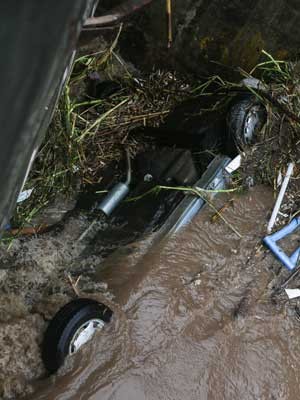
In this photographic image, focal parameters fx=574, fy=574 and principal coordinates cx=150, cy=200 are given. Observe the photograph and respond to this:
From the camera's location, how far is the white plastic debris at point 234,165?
4.33m

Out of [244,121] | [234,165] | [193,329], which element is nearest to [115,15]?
[193,329]

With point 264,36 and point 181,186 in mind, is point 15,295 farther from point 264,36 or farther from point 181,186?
point 264,36

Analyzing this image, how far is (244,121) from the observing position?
448 centimetres

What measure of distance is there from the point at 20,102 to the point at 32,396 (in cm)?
208

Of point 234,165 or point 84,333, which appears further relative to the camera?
point 234,165

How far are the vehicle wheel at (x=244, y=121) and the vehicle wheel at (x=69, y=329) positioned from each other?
5.91ft

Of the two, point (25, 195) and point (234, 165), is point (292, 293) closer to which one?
point (234, 165)

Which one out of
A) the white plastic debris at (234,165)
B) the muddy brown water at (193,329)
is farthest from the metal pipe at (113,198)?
the white plastic debris at (234,165)

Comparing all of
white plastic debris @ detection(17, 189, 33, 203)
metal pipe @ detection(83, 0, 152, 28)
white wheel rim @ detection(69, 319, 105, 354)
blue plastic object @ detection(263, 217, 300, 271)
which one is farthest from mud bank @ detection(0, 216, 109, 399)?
metal pipe @ detection(83, 0, 152, 28)

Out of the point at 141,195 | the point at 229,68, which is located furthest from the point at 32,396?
the point at 229,68

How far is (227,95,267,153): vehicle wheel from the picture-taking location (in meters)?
4.44

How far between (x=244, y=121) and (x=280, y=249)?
1.04 metres

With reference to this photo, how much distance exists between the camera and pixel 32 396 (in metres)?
3.10

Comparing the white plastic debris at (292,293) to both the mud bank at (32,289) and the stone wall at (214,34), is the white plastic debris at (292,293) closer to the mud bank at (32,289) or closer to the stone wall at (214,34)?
the mud bank at (32,289)
